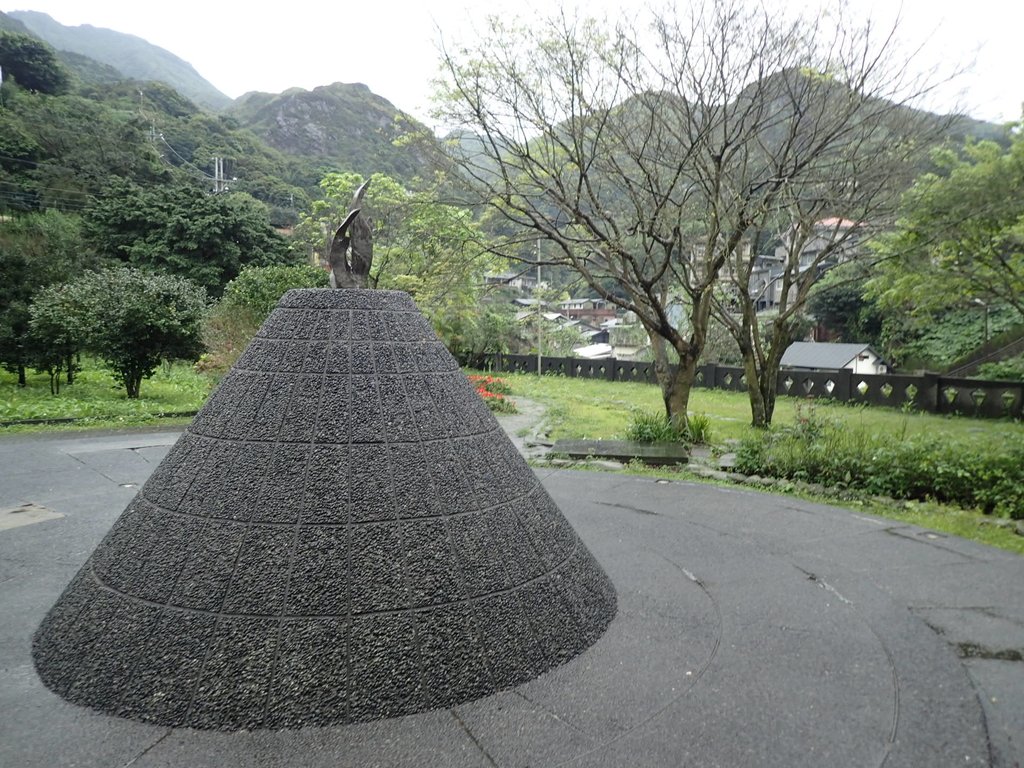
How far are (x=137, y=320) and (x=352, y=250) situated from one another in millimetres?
11982

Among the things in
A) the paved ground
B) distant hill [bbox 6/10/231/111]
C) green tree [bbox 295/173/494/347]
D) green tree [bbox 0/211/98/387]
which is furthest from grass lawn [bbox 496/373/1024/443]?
distant hill [bbox 6/10/231/111]

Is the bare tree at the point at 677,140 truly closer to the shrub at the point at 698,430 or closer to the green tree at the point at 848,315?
the shrub at the point at 698,430

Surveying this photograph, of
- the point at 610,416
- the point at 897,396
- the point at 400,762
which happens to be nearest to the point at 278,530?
the point at 400,762

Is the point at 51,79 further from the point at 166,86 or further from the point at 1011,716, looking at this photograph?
the point at 1011,716

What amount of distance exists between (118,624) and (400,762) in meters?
1.64

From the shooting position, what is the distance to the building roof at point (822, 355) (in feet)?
92.1

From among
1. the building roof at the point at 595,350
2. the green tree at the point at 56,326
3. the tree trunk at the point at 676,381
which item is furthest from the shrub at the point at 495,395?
the building roof at the point at 595,350

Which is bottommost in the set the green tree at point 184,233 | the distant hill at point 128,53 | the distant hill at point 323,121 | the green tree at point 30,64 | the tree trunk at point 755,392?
the tree trunk at point 755,392

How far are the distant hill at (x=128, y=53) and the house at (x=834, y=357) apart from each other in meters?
118

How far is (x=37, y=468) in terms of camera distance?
8.52 m

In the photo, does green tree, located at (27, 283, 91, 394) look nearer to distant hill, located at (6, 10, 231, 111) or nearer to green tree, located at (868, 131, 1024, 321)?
green tree, located at (868, 131, 1024, 321)

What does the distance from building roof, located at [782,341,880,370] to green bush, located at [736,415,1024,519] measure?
65.4 feet

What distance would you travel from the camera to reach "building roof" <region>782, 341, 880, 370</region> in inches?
1105

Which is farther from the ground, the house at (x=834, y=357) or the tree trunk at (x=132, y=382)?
the house at (x=834, y=357)
